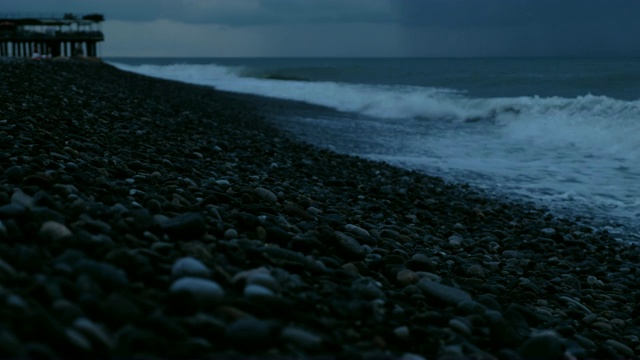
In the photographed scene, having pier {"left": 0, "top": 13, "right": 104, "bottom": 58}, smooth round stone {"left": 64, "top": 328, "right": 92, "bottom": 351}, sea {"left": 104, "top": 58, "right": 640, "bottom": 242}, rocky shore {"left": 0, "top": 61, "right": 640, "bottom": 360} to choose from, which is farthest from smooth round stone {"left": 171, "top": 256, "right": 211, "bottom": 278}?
pier {"left": 0, "top": 13, "right": 104, "bottom": 58}

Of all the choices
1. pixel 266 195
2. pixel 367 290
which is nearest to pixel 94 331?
pixel 367 290

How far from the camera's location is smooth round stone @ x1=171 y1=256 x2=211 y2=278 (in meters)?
2.23

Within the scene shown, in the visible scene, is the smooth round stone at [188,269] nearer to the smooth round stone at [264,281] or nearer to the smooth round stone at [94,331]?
the smooth round stone at [264,281]

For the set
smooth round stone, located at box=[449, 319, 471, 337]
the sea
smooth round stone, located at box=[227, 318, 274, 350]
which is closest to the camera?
smooth round stone, located at box=[227, 318, 274, 350]

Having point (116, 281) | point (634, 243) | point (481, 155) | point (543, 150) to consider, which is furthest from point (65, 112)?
point (543, 150)

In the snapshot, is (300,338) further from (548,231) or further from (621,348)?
(548,231)

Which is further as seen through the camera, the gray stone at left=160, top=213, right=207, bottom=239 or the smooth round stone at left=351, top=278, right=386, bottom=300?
the gray stone at left=160, top=213, right=207, bottom=239

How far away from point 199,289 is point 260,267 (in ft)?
1.72

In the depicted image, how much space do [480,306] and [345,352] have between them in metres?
0.97

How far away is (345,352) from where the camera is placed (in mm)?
2012

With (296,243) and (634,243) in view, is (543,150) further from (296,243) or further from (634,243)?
(296,243)

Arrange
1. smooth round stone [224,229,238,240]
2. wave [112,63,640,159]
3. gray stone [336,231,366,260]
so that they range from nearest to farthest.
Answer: smooth round stone [224,229,238,240]
gray stone [336,231,366,260]
wave [112,63,640,159]

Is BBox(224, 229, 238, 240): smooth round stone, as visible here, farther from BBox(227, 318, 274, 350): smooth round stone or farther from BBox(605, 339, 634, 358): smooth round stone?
BBox(605, 339, 634, 358): smooth round stone

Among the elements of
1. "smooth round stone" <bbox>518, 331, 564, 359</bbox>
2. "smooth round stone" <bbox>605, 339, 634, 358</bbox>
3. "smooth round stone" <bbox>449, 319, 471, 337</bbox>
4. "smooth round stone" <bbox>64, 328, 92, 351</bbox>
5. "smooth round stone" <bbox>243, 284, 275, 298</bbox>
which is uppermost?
"smooth round stone" <bbox>64, 328, 92, 351</bbox>
